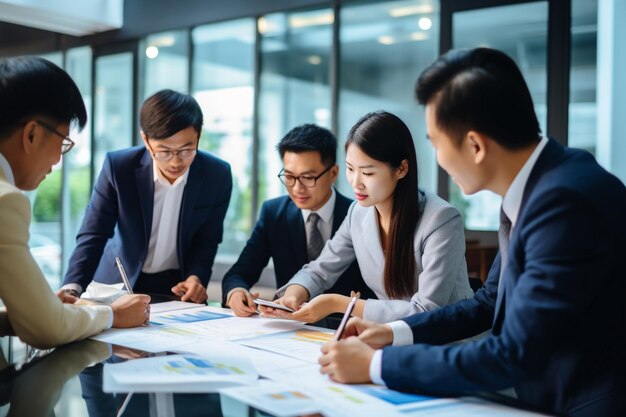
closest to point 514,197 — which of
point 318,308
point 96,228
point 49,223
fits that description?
point 318,308

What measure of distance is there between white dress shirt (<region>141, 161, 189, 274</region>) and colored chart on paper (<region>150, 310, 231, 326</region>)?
2.48 ft

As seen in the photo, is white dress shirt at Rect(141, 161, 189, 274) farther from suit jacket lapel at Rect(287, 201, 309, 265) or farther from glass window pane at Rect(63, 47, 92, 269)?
glass window pane at Rect(63, 47, 92, 269)

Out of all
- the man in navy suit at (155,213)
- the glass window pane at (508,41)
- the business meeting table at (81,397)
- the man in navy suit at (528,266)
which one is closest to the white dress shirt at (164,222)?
the man in navy suit at (155,213)

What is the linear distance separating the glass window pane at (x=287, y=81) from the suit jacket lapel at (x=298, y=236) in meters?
4.16

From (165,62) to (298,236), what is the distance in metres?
5.74

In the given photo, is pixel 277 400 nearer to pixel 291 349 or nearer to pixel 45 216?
pixel 291 349

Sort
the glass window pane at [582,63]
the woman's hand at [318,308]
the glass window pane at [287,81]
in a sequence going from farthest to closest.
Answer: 1. the glass window pane at [287,81]
2. the glass window pane at [582,63]
3. the woman's hand at [318,308]

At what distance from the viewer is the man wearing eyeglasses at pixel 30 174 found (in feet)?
4.88

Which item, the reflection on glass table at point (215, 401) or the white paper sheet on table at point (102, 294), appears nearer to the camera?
the reflection on glass table at point (215, 401)

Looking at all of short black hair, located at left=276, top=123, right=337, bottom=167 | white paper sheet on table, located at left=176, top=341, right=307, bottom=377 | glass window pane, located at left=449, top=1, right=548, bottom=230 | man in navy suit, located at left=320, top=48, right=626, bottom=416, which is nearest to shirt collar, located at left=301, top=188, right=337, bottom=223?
short black hair, located at left=276, top=123, right=337, bottom=167

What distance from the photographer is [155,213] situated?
115 inches

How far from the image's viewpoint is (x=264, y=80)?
7285mm

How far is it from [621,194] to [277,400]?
2.51 ft

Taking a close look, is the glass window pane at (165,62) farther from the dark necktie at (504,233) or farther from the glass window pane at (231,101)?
the dark necktie at (504,233)
